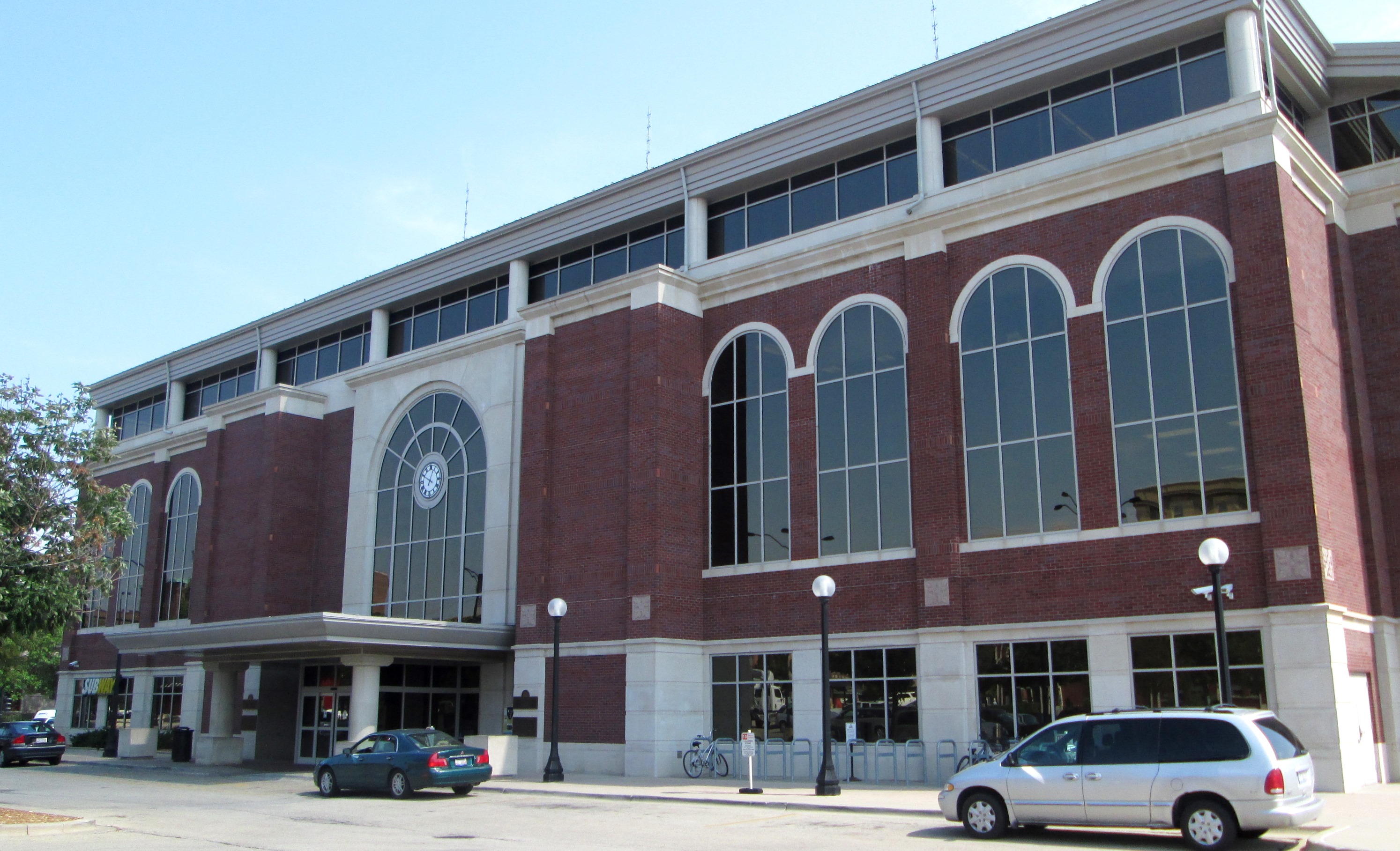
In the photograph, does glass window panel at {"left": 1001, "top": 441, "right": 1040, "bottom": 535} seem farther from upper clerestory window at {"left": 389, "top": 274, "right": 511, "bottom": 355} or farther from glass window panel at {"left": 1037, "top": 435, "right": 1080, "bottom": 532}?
upper clerestory window at {"left": 389, "top": 274, "right": 511, "bottom": 355}

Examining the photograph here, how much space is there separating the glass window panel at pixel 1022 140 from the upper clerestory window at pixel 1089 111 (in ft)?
0.05

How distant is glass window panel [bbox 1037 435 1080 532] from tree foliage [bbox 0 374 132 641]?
18.7 metres

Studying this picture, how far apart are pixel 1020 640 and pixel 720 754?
7995mm

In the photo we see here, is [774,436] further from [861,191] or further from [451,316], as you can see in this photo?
[451,316]

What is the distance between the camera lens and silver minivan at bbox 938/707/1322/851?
13555mm

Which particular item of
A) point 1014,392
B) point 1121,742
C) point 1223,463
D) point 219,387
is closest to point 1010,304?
point 1014,392

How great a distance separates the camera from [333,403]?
140 ft

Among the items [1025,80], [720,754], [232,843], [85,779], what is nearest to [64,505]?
[232,843]

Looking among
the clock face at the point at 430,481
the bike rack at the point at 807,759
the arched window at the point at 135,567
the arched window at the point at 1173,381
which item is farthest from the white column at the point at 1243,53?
the arched window at the point at 135,567

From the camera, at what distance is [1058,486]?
976 inches

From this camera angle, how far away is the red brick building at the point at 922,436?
Answer: 75.1ft

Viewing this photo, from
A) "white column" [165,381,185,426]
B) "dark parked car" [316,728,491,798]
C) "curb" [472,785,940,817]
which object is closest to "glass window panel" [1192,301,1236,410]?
"curb" [472,785,940,817]

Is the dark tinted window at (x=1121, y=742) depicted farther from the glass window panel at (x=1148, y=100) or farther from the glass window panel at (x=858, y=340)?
the glass window panel at (x=1148, y=100)

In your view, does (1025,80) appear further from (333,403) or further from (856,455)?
(333,403)
